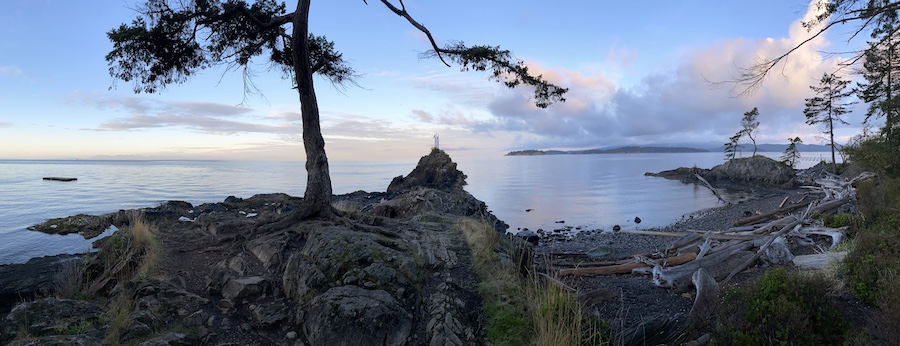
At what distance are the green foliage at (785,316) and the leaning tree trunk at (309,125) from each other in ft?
25.7

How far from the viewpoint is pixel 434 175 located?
52.1m

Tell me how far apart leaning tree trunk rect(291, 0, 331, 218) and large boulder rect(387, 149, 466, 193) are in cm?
3895

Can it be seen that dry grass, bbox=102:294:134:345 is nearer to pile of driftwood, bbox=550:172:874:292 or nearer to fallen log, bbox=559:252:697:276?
pile of driftwood, bbox=550:172:874:292

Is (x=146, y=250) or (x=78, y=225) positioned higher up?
(x=146, y=250)

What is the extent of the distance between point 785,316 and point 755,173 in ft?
186

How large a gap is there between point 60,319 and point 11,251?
18.7 metres

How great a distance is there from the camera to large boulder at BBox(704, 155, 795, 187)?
47.8 meters

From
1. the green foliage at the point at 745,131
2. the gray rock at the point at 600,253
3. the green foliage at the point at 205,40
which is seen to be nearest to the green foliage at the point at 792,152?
the green foliage at the point at 745,131

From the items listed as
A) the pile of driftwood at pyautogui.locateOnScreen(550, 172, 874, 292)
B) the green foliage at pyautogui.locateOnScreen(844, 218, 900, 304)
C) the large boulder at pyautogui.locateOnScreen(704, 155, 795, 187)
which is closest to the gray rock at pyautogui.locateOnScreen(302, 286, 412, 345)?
the pile of driftwood at pyautogui.locateOnScreen(550, 172, 874, 292)

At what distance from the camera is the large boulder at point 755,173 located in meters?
47.8

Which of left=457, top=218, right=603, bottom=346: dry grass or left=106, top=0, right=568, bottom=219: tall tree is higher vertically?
left=106, top=0, right=568, bottom=219: tall tree

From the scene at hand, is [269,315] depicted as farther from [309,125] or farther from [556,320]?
[309,125]

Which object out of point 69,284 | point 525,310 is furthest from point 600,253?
point 69,284

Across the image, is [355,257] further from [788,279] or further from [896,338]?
[896,338]
